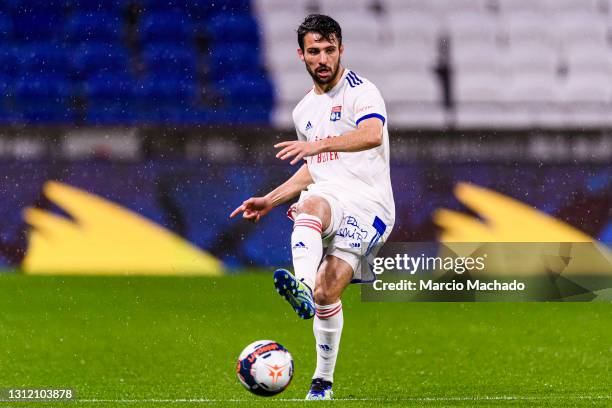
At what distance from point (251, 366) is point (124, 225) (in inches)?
279

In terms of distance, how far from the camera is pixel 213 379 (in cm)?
704

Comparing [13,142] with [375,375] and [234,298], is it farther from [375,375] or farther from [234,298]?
[375,375]

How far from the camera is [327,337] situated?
587 cm

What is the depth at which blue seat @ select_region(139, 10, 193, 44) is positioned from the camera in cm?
1319

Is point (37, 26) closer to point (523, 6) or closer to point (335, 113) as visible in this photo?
point (523, 6)

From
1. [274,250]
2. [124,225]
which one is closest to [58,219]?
[124,225]

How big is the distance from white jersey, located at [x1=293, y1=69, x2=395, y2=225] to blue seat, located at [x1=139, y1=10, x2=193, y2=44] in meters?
7.51

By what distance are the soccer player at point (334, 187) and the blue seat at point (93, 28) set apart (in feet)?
25.0

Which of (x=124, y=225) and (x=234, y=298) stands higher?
(x=124, y=225)

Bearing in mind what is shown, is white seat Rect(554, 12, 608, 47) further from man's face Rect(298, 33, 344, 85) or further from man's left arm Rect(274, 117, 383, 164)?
man's left arm Rect(274, 117, 383, 164)

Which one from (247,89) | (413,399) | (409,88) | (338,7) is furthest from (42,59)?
(413,399)

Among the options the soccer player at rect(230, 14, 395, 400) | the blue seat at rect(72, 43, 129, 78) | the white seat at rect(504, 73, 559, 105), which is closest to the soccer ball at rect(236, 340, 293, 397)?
the soccer player at rect(230, 14, 395, 400)

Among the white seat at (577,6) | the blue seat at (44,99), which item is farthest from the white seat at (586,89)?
the blue seat at (44,99)

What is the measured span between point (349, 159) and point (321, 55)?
1.87ft
